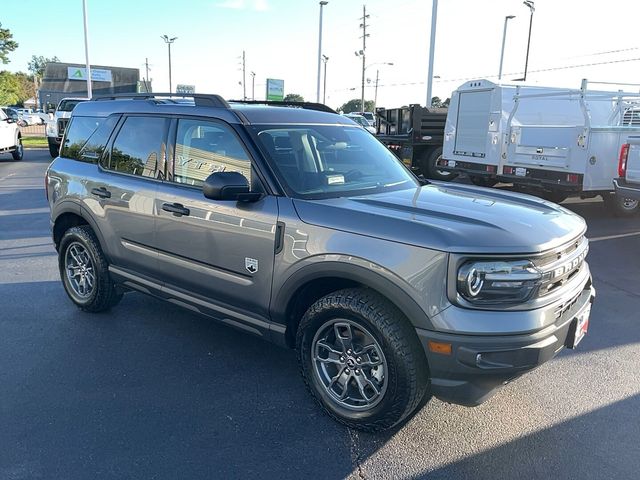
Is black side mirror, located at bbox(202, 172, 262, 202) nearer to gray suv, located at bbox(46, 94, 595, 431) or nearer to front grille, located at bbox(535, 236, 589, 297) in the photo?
gray suv, located at bbox(46, 94, 595, 431)

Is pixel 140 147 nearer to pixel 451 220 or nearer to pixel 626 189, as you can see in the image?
pixel 451 220

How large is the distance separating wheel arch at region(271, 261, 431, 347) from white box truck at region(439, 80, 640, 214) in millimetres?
7607

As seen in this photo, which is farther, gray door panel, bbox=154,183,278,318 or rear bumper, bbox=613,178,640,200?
rear bumper, bbox=613,178,640,200

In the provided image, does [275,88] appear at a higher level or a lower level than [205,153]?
higher

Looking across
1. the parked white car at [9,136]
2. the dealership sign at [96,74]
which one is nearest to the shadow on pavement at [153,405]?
the parked white car at [9,136]

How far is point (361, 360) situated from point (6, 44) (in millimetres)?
44117

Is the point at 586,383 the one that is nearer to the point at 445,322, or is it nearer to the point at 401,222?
the point at 445,322

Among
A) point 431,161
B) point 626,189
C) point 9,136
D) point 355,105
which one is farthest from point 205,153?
point 355,105

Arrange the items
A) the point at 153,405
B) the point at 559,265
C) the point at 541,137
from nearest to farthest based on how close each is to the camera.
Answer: the point at 559,265 → the point at 153,405 → the point at 541,137

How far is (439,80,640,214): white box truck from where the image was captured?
30.7ft

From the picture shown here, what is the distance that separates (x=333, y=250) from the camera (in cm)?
304

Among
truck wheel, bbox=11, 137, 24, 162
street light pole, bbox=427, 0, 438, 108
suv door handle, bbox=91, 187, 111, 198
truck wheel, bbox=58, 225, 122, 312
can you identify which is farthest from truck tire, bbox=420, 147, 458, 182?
truck wheel, bbox=11, 137, 24, 162

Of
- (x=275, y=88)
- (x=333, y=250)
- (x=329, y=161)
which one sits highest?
(x=275, y=88)

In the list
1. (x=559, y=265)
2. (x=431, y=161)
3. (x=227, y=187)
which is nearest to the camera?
(x=559, y=265)
